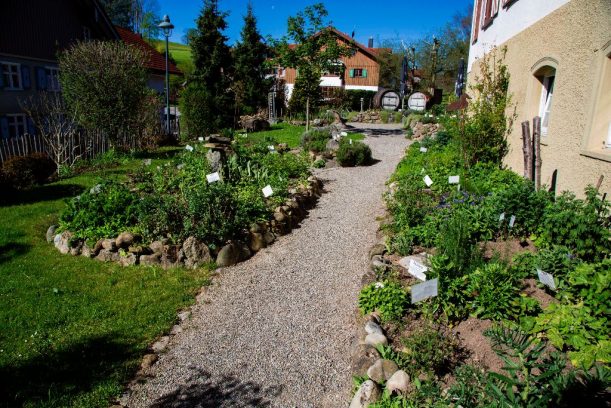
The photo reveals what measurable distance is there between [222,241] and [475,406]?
435cm

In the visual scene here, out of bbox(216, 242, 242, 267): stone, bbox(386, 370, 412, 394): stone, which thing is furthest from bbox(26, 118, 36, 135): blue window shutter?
bbox(386, 370, 412, 394): stone

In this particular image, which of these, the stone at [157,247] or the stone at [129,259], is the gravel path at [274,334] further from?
the stone at [129,259]

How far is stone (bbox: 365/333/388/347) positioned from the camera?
12.4 ft

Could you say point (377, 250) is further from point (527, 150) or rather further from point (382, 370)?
point (527, 150)

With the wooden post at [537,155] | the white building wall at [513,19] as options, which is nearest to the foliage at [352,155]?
the white building wall at [513,19]

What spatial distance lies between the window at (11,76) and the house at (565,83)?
17377 mm

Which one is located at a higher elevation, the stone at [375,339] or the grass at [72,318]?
the stone at [375,339]

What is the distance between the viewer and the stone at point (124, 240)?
5.96m

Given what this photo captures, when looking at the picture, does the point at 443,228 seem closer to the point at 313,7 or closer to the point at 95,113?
the point at 95,113

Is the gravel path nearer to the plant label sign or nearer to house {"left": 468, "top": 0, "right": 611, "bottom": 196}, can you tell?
the plant label sign

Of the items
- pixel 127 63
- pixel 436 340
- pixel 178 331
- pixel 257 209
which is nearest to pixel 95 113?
pixel 127 63

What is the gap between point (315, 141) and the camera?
1438 centimetres

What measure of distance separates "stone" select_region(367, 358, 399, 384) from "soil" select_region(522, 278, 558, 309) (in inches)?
66.7

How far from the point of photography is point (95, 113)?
12.8 metres
